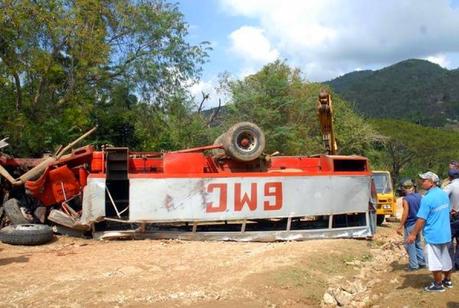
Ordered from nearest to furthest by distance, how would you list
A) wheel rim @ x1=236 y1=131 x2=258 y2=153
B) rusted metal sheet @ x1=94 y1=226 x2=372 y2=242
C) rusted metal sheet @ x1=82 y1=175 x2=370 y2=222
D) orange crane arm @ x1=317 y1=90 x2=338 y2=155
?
rusted metal sheet @ x1=82 y1=175 x2=370 y2=222, rusted metal sheet @ x1=94 y1=226 x2=372 y2=242, wheel rim @ x1=236 y1=131 x2=258 y2=153, orange crane arm @ x1=317 y1=90 x2=338 y2=155

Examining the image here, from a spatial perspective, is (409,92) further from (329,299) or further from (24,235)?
(329,299)

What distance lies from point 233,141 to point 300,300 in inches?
184

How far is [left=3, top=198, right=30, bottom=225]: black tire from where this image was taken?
1183cm

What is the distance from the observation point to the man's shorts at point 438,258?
7.80m

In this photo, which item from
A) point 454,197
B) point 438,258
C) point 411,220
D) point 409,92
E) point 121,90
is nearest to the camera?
point 438,258

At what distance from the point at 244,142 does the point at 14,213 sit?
4915 millimetres

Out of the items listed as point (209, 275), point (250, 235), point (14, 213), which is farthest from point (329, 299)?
point (14, 213)

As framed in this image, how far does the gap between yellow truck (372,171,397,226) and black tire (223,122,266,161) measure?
7435 mm

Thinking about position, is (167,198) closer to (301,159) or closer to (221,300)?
(301,159)

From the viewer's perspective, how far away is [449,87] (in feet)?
379

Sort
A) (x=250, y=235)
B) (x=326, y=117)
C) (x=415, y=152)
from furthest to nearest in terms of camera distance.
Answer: (x=415, y=152) < (x=326, y=117) < (x=250, y=235)

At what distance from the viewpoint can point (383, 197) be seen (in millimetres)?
18891

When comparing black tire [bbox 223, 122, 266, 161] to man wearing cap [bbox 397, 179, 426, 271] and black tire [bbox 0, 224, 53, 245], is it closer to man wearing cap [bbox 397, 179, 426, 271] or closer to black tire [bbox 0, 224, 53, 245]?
man wearing cap [bbox 397, 179, 426, 271]

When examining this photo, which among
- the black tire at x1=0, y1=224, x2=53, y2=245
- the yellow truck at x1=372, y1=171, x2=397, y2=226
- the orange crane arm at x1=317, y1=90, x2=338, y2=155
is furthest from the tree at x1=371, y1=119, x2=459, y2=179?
the black tire at x1=0, y1=224, x2=53, y2=245
